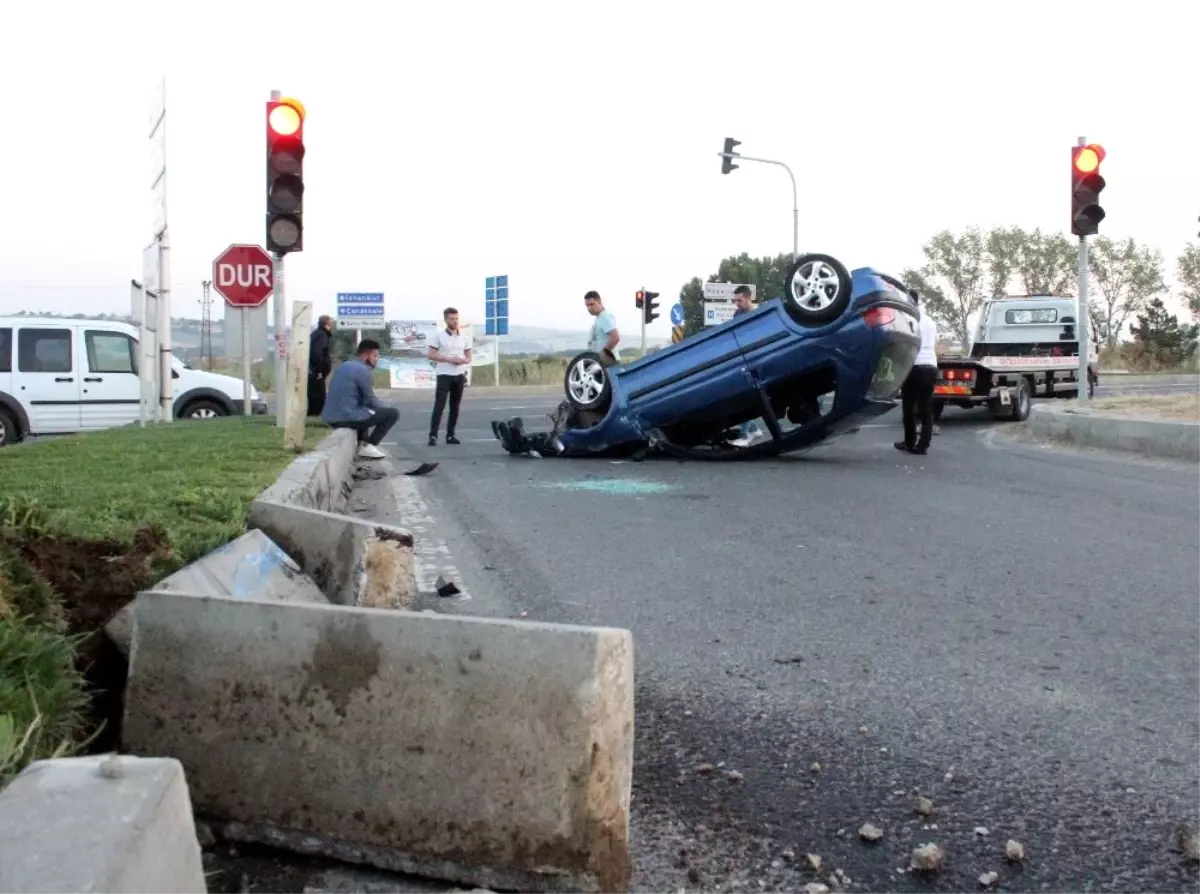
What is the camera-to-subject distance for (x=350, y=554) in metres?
4.31

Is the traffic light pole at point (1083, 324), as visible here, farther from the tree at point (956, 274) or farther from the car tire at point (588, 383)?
the tree at point (956, 274)

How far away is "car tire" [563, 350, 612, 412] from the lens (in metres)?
11.8

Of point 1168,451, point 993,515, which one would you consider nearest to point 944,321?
point 1168,451

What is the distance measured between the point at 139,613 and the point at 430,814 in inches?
34.9

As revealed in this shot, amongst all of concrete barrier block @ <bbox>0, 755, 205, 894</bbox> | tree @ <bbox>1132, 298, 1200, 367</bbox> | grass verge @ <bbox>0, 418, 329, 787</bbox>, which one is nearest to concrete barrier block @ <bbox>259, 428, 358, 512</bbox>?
grass verge @ <bbox>0, 418, 329, 787</bbox>

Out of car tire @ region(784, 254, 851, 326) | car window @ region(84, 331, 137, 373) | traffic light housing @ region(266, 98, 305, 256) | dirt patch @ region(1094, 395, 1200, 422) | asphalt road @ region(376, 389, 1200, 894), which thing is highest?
traffic light housing @ region(266, 98, 305, 256)

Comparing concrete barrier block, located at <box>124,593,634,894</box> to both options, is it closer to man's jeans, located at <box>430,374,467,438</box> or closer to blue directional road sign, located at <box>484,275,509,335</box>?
man's jeans, located at <box>430,374,467,438</box>

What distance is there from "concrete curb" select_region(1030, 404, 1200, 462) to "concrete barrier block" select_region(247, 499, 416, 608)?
34.4ft

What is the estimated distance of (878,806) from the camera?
297 centimetres

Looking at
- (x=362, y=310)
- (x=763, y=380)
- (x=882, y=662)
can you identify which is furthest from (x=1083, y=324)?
(x=362, y=310)

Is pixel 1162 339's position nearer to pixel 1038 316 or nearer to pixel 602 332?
pixel 1038 316

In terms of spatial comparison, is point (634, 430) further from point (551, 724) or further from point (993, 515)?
point (551, 724)

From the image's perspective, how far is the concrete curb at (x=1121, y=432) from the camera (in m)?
12.7

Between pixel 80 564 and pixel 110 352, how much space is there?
14.1 metres
